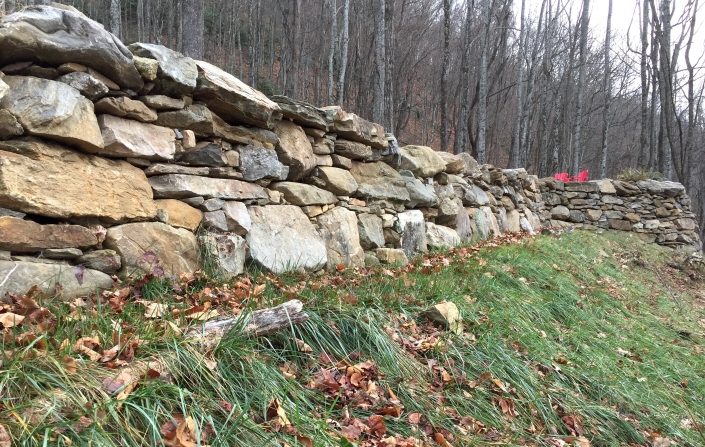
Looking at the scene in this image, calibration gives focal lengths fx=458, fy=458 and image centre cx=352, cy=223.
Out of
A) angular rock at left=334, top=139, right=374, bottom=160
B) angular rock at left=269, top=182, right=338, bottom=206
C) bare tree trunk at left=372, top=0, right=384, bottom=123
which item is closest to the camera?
angular rock at left=269, top=182, right=338, bottom=206

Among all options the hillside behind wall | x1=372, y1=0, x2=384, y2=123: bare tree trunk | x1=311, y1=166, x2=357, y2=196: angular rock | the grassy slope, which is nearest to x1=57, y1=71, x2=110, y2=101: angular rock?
the hillside behind wall

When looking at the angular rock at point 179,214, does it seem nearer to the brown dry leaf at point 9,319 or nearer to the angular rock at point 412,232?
the brown dry leaf at point 9,319

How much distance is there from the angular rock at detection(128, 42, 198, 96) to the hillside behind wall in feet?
0.03

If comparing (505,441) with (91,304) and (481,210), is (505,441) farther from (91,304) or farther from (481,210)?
(481,210)

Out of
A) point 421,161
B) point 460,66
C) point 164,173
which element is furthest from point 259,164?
point 460,66

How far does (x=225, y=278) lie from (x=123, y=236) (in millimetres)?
778

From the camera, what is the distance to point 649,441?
8.79ft

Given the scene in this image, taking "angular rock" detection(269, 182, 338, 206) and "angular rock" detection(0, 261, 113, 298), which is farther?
"angular rock" detection(269, 182, 338, 206)

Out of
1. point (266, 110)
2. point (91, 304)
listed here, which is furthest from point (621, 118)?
point (91, 304)

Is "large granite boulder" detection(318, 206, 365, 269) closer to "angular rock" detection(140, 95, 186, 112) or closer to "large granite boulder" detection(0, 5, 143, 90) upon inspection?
"angular rock" detection(140, 95, 186, 112)

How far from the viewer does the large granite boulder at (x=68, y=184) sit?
8.42ft

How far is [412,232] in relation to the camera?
18.5 ft

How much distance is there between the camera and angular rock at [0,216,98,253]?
2.51 metres

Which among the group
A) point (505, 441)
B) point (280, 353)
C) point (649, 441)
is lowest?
point (649, 441)
